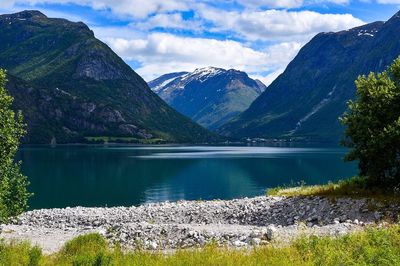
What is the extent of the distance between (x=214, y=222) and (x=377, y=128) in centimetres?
1774

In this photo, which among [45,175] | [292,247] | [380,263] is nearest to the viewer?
[380,263]

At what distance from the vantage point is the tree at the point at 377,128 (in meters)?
36.8

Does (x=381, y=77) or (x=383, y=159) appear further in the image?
(x=381, y=77)

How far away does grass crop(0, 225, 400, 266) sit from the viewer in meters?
15.7

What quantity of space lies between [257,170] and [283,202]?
387 feet

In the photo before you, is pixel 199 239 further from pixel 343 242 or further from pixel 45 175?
pixel 45 175

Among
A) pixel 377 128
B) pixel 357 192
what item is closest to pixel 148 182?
pixel 357 192

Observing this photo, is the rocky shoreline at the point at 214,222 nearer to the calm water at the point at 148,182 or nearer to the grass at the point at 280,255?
the grass at the point at 280,255

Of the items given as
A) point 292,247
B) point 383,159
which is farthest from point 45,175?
point 292,247

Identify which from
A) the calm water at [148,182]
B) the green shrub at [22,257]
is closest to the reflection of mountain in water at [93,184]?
the calm water at [148,182]

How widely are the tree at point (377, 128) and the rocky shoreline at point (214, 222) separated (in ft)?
12.3

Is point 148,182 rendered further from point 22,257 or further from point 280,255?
point 280,255

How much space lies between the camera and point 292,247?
762 inches

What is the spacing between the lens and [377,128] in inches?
1487
